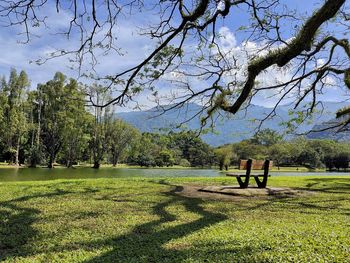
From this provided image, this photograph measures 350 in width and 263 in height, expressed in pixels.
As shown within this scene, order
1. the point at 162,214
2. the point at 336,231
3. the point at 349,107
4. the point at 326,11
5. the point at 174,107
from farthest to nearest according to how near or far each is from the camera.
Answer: the point at 349,107 < the point at 174,107 < the point at 162,214 < the point at 336,231 < the point at 326,11

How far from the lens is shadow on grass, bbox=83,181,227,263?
18.2ft

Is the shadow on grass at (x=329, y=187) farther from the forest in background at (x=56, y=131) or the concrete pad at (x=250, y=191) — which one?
the forest in background at (x=56, y=131)

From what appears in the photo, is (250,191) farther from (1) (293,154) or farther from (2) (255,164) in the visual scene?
(1) (293,154)

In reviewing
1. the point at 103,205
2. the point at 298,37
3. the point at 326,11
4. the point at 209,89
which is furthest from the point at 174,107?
the point at 326,11

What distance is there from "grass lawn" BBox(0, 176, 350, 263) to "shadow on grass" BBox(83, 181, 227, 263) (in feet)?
0.05

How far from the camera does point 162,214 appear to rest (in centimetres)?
898

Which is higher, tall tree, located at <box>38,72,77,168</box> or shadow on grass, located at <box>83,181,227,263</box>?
tall tree, located at <box>38,72,77,168</box>

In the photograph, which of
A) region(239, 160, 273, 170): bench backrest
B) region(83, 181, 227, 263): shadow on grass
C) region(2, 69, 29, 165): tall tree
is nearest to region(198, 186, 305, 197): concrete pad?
region(239, 160, 273, 170): bench backrest

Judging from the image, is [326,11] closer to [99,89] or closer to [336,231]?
[336,231]

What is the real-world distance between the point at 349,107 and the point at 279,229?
437 inches

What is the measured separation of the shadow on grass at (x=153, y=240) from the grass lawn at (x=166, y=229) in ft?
0.05

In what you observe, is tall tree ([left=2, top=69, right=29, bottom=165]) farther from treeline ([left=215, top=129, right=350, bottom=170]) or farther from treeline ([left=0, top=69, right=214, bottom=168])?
treeline ([left=215, top=129, right=350, bottom=170])

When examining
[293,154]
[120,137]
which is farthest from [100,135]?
[293,154]

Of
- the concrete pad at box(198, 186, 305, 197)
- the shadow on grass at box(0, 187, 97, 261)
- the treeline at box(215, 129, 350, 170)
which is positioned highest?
the treeline at box(215, 129, 350, 170)
